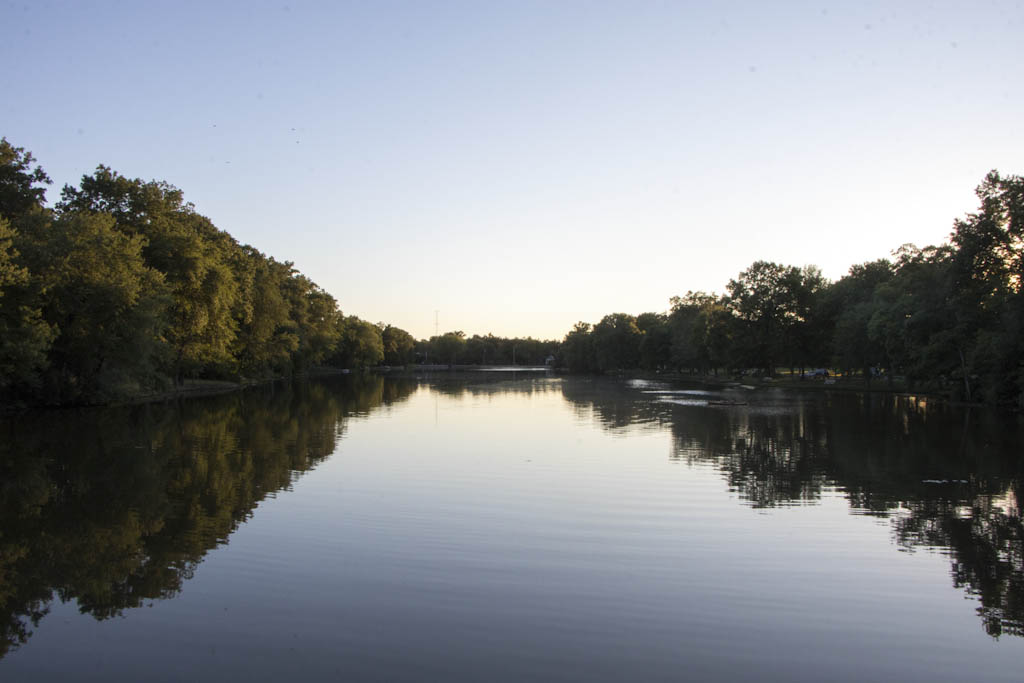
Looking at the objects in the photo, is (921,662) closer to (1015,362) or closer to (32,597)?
(32,597)

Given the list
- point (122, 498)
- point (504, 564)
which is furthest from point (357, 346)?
point (504, 564)

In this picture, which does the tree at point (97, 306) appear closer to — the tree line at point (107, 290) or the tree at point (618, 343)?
the tree line at point (107, 290)

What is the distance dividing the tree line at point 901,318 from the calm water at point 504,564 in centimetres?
2007

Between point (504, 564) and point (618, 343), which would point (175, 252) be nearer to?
point (504, 564)

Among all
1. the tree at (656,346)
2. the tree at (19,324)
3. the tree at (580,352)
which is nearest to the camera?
the tree at (19,324)

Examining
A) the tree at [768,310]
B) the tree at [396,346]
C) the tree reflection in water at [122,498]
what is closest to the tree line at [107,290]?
the tree reflection in water at [122,498]

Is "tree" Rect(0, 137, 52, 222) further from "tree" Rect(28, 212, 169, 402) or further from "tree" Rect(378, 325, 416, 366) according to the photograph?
"tree" Rect(378, 325, 416, 366)

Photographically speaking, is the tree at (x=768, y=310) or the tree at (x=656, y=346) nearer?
the tree at (x=768, y=310)

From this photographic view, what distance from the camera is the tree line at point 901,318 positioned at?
37.8 m

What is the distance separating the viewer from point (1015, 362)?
38.3 meters

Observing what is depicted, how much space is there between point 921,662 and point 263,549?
8.63m

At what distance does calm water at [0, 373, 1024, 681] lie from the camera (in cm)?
717

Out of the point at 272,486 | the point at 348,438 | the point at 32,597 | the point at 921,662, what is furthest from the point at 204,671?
the point at 348,438

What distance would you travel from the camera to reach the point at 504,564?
10.3 metres
